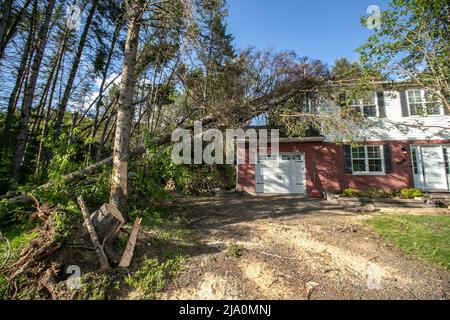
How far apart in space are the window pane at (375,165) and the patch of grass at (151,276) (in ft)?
34.0

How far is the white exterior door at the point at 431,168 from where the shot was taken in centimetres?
971

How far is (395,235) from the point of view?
471 centimetres

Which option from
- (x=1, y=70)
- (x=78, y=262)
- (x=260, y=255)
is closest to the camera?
(x=78, y=262)

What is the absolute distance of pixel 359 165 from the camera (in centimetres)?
1050

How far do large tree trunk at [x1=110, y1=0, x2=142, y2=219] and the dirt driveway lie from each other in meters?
1.81

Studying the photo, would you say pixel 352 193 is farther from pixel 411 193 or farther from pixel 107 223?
pixel 107 223

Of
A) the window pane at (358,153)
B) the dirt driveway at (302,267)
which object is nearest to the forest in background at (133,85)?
the dirt driveway at (302,267)

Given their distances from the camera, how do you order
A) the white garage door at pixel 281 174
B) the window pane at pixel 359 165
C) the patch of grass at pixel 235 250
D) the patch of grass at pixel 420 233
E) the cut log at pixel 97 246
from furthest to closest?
1. the white garage door at pixel 281 174
2. the window pane at pixel 359 165
3. the patch of grass at pixel 420 233
4. the patch of grass at pixel 235 250
5. the cut log at pixel 97 246

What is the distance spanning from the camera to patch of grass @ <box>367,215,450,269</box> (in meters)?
3.92

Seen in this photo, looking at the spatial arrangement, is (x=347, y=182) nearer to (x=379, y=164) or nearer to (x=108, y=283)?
(x=379, y=164)

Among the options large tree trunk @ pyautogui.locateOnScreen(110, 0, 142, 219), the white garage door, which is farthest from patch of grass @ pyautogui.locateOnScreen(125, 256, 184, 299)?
the white garage door

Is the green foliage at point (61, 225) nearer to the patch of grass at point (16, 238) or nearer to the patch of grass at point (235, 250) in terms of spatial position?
the patch of grass at point (16, 238)

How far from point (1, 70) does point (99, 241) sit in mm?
7213
